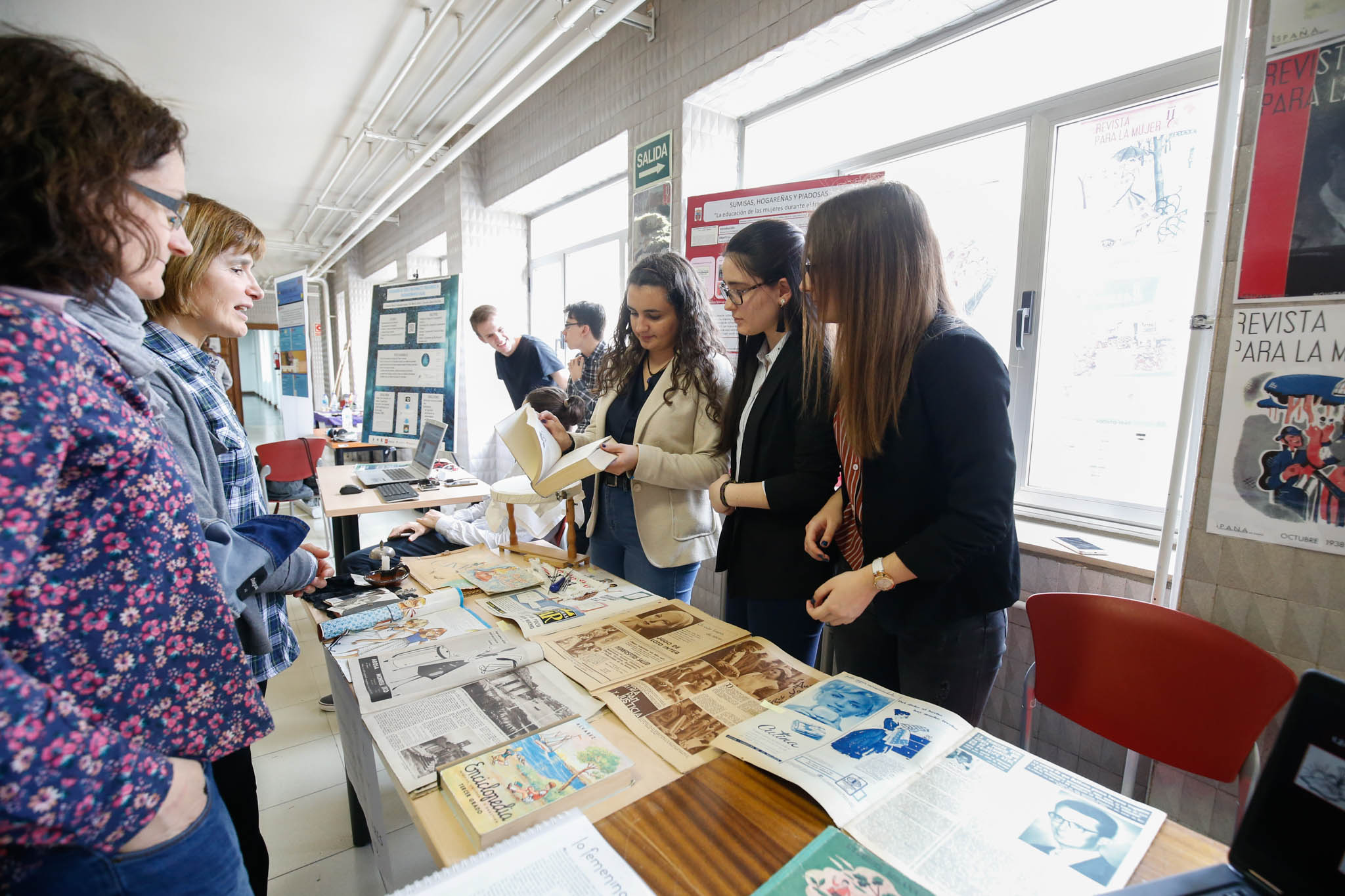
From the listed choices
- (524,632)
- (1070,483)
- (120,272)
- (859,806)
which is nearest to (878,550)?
(859,806)

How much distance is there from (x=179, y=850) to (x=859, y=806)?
74 centimetres

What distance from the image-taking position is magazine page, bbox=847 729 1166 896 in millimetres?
668

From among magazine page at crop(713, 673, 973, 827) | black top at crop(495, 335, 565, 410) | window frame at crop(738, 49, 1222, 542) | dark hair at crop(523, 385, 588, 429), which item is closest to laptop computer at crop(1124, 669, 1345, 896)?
magazine page at crop(713, 673, 973, 827)

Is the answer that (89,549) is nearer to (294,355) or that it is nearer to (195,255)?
(195,255)

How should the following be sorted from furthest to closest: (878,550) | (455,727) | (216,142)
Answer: (216,142) < (878,550) < (455,727)

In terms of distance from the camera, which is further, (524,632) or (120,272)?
(524,632)

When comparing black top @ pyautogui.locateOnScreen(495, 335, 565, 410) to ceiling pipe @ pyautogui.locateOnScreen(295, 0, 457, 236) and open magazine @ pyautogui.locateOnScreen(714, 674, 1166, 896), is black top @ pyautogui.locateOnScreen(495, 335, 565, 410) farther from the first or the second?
open magazine @ pyautogui.locateOnScreen(714, 674, 1166, 896)

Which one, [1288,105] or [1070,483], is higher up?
[1288,105]

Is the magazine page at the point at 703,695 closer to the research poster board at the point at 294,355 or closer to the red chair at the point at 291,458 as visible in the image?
the red chair at the point at 291,458

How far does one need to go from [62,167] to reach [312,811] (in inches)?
79.6

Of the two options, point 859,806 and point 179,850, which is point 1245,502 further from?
point 179,850

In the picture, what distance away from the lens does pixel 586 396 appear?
10.5ft

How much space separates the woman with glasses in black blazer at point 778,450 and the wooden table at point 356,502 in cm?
156

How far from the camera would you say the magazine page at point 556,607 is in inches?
52.4
